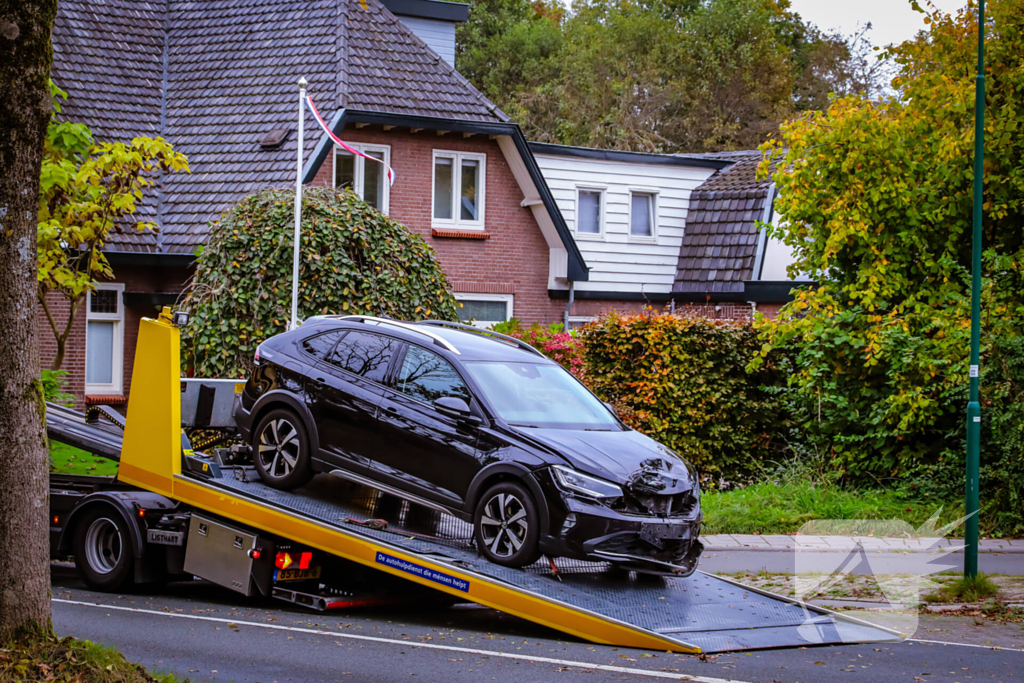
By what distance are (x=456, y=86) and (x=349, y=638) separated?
50.9ft

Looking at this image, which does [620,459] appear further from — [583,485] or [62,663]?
[62,663]

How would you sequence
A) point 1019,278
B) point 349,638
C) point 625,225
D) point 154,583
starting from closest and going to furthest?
point 349,638 < point 154,583 < point 1019,278 < point 625,225

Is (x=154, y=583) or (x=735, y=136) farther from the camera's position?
(x=735, y=136)

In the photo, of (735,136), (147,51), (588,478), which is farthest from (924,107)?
(735,136)

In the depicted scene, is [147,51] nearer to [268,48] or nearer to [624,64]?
[268,48]

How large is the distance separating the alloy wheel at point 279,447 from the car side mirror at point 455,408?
1.47 meters

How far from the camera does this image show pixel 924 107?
620 inches

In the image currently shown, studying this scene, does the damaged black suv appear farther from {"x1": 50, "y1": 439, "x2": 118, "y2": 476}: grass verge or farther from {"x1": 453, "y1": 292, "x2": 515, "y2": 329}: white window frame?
{"x1": 453, "y1": 292, "x2": 515, "y2": 329}: white window frame

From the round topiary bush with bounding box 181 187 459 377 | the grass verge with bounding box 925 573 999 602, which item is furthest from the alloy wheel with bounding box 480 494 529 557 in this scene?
the round topiary bush with bounding box 181 187 459 377

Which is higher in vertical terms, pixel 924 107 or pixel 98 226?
pixel 924 107

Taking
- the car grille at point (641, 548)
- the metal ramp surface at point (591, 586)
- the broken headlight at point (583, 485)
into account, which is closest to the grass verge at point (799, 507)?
the metal ramp surface at point (591, 586)

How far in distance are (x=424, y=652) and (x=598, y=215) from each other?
57.5 ft

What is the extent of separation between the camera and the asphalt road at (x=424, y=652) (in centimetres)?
759

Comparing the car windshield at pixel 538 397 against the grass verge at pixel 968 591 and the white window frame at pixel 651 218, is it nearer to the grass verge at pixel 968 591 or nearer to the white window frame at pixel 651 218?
the grass verge at pixel 968 591
